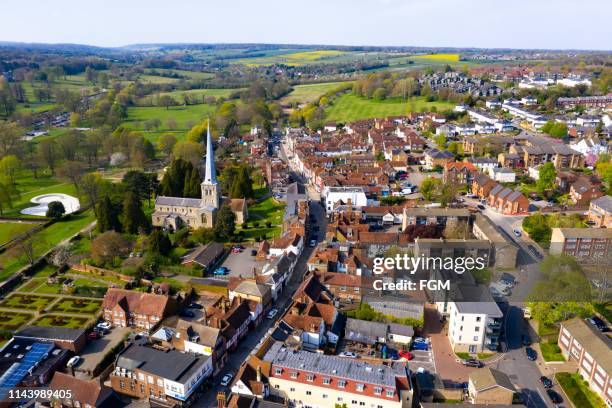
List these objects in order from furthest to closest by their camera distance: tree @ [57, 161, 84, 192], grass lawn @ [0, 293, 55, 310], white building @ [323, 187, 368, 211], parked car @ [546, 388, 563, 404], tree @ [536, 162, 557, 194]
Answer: tree @ [57, 161, 84, 192] < tree @ [536, 162, 557, 194] < white building @ [323, 187, 368, 211] < grass lawn @ [0, 293, 55, 310] < parked car @ [546, 388, 563, 404]

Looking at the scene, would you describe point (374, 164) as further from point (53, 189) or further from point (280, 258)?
point (53, 189)

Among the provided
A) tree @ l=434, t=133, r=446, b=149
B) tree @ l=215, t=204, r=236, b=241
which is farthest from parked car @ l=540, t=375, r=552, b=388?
tree @ l=434, t=133, r=446, b=149

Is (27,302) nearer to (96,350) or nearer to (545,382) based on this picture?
(96,350)

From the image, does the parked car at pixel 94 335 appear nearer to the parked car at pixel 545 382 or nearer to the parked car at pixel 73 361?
the parked car at pixel 73 361

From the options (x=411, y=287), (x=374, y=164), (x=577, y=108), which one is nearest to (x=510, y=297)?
(x=411, y=287)

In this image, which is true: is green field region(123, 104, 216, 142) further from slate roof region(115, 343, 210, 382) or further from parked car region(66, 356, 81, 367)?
slate roof region(115, 343, 210, 382)
